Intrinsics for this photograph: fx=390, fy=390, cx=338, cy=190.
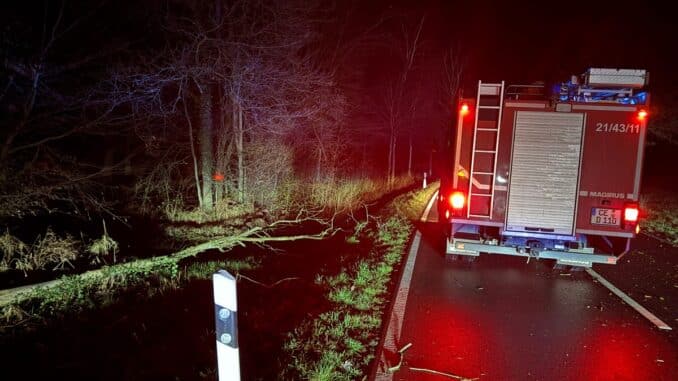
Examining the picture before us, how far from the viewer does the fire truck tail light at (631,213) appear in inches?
243

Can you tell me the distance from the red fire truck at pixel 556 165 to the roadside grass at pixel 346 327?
1.87 m

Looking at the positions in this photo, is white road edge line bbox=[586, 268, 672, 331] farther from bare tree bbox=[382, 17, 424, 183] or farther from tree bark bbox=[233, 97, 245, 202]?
bare tree bbox=[382, 17, 424, 183]

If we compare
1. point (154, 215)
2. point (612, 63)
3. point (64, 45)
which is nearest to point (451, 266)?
point (154, 215)

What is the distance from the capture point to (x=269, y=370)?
366cm

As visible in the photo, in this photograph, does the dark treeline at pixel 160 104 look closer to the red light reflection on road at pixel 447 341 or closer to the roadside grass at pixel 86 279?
the roadside grass at pixel 86 279

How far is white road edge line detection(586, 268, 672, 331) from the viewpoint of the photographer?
5172 millimetres

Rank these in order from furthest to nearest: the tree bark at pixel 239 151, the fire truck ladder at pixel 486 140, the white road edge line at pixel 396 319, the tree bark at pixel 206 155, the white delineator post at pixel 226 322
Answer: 1. the tree bark at pixel 239 151
2. the tree bark at pixel 206 155
3. the fire truck ladder at pixel 486 140
4. the white road edge line at pixel 396 319
5. the white delineator post at pixel 226 322

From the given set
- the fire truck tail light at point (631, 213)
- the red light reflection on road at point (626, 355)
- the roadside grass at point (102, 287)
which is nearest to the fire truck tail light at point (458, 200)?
the fire truck tail light at point (631, 213)

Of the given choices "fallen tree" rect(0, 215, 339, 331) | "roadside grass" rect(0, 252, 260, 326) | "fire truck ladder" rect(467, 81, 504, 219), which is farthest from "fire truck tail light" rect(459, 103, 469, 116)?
"fallen tree" rect(0, 215, 339, 331)

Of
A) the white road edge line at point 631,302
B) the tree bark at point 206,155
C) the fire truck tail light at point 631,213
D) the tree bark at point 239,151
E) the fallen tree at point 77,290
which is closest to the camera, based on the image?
the fallen tree at point 77,290

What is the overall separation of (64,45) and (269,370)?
7.00m

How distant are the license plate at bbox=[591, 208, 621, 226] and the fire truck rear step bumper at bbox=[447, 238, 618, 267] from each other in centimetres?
58

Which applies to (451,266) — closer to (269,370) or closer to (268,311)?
(268,311)

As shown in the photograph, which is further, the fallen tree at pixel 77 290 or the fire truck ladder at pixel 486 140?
the fire truck ladder at pixel 486 140
